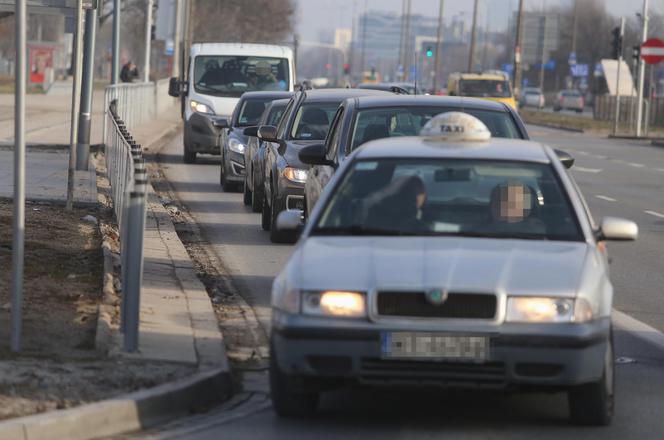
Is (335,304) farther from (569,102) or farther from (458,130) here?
(569,102)

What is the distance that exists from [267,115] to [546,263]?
46.8ft

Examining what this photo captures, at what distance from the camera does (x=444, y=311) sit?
687 cm

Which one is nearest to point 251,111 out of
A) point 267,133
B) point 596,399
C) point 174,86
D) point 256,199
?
point 256,199

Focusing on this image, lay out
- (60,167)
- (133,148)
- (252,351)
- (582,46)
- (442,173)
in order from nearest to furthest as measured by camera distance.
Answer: (442,173)
(252,351)
(133,148)
(60,167)
(582,46)

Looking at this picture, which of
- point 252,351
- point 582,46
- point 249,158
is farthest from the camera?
point 582,46

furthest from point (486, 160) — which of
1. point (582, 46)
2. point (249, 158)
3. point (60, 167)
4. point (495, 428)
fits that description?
point (582, 46)

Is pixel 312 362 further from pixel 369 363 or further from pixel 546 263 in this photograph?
→ pixel 546 263

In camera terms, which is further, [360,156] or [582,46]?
[582,46]

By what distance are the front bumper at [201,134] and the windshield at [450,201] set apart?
21014 millimetres

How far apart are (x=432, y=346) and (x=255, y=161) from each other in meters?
12.4

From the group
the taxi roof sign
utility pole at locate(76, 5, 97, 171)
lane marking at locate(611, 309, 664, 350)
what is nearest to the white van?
utility pole at locate(76, 5, 97, 171)

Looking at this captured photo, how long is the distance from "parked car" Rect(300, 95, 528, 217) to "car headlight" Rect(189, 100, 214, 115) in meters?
17.6

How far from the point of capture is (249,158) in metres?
20.3

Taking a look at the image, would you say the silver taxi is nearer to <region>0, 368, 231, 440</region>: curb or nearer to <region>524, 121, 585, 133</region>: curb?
<region>0, 368, 231, 440</region>: curb
